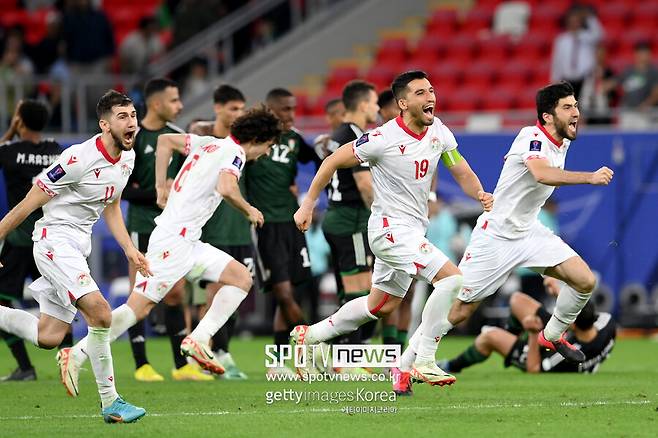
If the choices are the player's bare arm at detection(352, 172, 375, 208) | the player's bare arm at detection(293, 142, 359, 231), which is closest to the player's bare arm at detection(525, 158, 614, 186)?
the player's bare arm at detection(293, 142, 359, 231)

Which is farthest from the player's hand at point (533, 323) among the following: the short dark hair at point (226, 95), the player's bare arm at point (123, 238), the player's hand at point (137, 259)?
the player's hand at point (137, 259)

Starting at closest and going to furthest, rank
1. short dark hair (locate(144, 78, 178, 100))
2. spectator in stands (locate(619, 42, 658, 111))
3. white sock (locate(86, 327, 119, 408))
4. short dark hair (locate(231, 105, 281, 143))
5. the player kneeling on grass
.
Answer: white sock (locate(86, 327, 119, 408)), short dark hair (locate(231, 105, 281, 143)), short dark hair (locate(144, 78, 178, 100)), the player kneeling on grass, spectator in stands (locate(619, 42, 658, 111))

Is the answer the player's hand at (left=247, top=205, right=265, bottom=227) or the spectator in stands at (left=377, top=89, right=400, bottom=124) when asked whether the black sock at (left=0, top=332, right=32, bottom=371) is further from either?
the spectator in stands at (left=377, top=89, right=400, bottom=124)

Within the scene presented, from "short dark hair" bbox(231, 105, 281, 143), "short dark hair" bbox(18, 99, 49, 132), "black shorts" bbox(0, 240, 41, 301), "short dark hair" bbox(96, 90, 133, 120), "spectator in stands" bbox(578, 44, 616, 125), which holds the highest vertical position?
"spectator in stands" bbox(578, 44, 616, 125)

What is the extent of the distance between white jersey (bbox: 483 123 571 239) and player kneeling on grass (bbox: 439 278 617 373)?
5.14ft

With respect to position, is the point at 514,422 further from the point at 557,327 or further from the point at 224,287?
the point at 224,287

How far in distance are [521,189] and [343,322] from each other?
1.89 m

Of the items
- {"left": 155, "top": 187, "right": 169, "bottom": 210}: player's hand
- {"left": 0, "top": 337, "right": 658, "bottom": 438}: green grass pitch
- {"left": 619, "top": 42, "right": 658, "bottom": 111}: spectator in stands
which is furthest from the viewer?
{"left": 619, "top": 42, "right": 658, "bottom": 111}: spectator in stands

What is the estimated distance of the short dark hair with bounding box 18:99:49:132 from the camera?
41.0 ft

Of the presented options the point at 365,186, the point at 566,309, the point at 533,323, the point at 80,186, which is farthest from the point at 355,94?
the point at 80,186

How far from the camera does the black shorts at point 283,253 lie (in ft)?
42.7

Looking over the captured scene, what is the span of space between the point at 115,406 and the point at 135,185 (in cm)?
434

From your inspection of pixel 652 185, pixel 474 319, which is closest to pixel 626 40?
pixel 652 185

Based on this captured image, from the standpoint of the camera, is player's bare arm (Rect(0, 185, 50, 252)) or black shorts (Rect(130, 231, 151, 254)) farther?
black shorts (Rect(130, 231, 151, 254))
